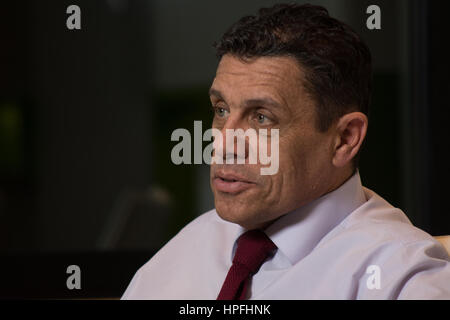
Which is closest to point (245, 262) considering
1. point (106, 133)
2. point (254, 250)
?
point (254, 250)

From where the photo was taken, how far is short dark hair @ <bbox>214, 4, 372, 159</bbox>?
3.27 ft

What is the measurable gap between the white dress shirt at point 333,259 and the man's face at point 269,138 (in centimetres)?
5

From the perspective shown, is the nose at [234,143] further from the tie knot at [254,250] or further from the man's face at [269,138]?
the tie knot at [254,250]

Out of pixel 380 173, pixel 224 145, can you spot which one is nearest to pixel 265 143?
pixel 224 145

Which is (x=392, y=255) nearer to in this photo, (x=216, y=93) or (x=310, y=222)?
(x=310, y=222)

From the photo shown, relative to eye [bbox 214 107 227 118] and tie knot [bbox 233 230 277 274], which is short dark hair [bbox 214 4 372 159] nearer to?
eye [bbox 214 107 227 118]

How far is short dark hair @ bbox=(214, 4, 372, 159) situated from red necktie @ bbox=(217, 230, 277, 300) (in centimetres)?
20

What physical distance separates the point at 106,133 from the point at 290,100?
100cm

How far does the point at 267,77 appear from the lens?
3.27 ft

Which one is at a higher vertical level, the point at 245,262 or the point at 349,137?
the point at 349,137

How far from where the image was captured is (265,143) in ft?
3.31

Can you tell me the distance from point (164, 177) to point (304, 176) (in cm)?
94

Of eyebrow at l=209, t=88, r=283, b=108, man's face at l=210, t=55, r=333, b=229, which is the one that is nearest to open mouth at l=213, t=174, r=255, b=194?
man's face at l=210, t=55, r=333, b=229

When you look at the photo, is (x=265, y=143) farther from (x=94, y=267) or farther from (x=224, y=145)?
(x=94, y=267)
